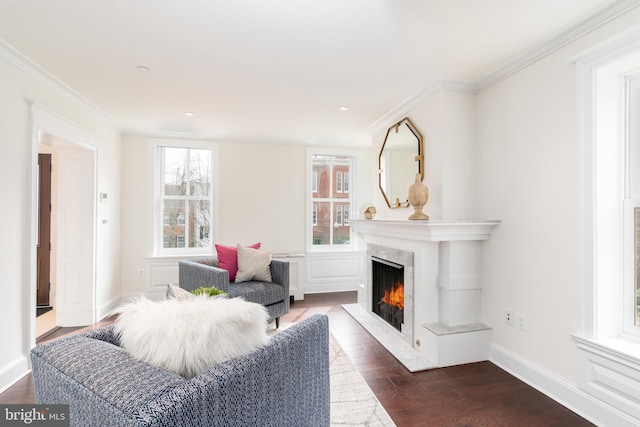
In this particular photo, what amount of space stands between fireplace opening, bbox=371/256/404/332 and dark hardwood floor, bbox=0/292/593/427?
1.56 ft

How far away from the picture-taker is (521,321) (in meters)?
2.23

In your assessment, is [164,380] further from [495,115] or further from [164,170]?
[164,170]

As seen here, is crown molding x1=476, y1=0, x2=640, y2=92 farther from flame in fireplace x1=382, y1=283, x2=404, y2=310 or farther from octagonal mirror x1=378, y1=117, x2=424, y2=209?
flame in fireplace x1=382, y1=283, x2=404, y2=310

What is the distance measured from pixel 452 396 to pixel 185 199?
13.0ft

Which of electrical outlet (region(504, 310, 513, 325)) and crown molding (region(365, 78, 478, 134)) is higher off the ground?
crown molding (region(365, 78, 478, 134))

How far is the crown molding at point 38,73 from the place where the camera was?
2.06m

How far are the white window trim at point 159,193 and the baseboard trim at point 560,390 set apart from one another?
145 inches

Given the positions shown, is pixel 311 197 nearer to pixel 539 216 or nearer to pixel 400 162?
pixel 400 162

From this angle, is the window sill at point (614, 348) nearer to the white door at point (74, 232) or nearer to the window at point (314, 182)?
the window at point (314, 182)

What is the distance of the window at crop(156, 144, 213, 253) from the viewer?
432 cm

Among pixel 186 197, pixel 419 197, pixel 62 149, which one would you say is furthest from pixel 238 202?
pixel 419 197

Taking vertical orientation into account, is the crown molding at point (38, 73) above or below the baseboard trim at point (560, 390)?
above

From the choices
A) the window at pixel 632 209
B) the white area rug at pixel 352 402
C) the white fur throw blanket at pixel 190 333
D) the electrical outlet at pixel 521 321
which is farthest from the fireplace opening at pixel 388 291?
the white fur throw blanket at pixel 190 333

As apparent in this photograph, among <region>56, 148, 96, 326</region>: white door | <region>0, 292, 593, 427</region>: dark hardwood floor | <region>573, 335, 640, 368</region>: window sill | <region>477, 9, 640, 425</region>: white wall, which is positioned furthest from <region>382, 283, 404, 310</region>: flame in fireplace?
<region>56, 148, 96, 326</region>: white door
